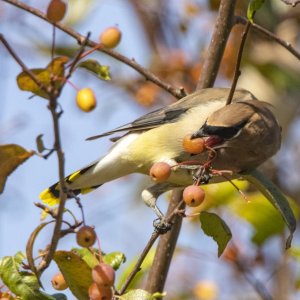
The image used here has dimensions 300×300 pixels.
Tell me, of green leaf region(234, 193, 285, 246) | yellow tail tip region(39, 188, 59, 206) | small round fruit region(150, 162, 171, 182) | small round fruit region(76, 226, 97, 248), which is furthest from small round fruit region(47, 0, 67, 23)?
green leaf region(234, 193, 285, 246)

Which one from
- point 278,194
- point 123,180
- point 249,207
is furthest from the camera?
point 123,180

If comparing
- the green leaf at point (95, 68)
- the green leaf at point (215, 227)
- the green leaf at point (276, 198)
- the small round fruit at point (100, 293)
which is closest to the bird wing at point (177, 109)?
the green leaf at point (276, 198)

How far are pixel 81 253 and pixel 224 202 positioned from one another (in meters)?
1.24

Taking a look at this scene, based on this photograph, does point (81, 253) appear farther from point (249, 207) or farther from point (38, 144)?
point (249, 207)

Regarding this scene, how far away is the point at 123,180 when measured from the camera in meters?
7.31

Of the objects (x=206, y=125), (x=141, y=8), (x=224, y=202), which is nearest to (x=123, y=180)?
(x=141, y=8)

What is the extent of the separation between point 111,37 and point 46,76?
72 cm

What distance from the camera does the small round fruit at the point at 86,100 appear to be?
2578 millimetres

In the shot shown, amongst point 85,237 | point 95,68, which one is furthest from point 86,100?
point 85,237

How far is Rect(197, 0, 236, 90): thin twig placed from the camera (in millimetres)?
3389

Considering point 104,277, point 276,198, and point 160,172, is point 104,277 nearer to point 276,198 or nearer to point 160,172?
point 160,172

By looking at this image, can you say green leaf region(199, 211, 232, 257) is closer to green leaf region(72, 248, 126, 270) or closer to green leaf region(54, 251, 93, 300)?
green leaf region(72, 248, 126, 270)

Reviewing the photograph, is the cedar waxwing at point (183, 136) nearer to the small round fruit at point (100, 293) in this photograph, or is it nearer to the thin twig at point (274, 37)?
the thin twig at point (274, 37)

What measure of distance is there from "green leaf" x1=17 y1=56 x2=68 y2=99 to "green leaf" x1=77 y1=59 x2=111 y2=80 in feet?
1.25
